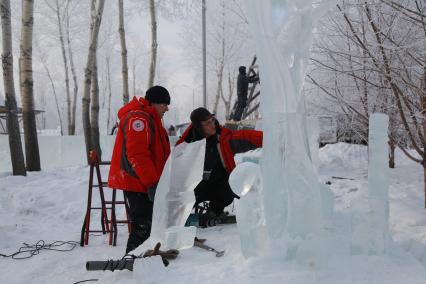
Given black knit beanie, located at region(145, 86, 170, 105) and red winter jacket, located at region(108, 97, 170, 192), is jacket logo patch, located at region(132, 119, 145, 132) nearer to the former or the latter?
red winter jacket, located at region(108, 97, 170, 192)

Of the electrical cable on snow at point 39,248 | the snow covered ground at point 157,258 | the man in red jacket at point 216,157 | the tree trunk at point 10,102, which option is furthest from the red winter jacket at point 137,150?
the tree trunk at point 10,102

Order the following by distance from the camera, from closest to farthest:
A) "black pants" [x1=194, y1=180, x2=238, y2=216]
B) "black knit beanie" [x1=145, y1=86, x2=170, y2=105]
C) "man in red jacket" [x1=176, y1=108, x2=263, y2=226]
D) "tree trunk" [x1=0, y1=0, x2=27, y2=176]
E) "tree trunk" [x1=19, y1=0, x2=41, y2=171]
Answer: "black knit beanie" [x1=145, y1=86, x2=170, y2=105] → "man in red jacket" [x1=176, y1=108, x2=263, y2=226] → "black pants" [x1=194, y1=180, x2=238, y2=216] → "tree trunk" [x1=0, y1=0, x2=27, y2=176] → "tree trunk" [x1=19, y1=0, x2=41, y2=171]

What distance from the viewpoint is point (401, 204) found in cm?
471

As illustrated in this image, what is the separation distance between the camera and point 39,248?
3861mm

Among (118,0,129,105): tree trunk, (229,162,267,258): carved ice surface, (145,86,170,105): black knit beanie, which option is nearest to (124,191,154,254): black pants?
(145,86,170,105): black knit beanie

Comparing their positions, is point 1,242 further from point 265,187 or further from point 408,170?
point 408,170

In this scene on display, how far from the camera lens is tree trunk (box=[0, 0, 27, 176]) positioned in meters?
6.94

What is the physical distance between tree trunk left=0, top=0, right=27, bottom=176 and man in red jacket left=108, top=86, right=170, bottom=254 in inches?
177

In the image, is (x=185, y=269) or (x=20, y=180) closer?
(x=185, y=269)

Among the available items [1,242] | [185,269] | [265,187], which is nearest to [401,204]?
[265,187]

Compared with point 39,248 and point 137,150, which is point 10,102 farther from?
point 137,150

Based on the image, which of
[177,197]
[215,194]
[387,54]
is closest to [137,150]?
[177,197]

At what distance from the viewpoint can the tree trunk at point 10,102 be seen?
6.94m

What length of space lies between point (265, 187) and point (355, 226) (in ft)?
2.03
